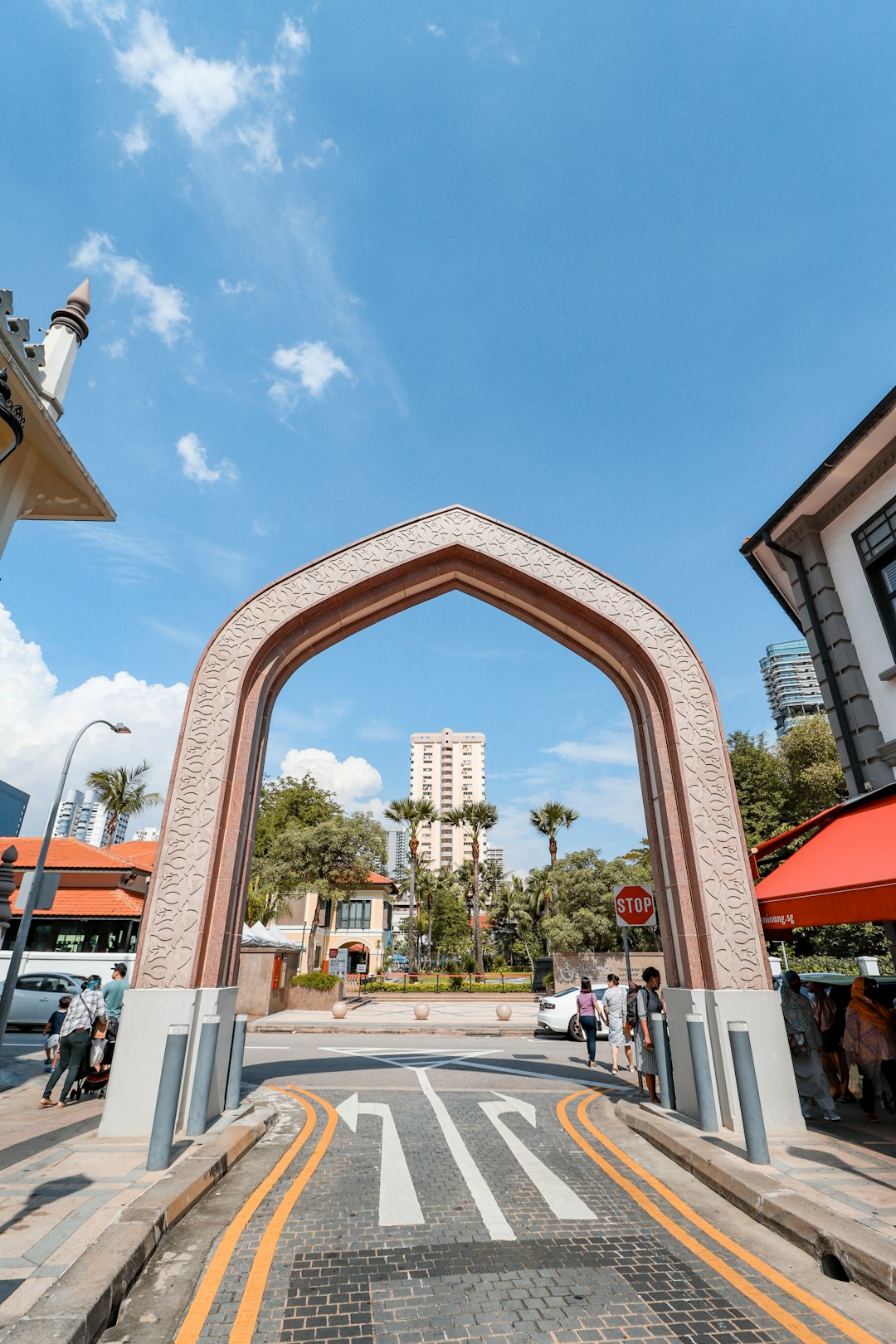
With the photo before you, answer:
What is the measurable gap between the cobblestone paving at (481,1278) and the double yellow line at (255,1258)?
0.17ft

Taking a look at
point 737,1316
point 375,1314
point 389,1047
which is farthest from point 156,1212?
point 389,1047

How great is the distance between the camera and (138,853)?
3531cm

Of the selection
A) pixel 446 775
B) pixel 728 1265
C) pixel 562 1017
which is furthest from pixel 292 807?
pixel 446 775

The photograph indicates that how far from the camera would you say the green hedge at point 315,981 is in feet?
85.5

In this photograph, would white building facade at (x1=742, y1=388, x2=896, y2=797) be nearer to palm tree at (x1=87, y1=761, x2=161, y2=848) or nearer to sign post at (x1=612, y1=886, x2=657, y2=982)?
sign post at (x1=612, y1=886, x2=657, y2=982)

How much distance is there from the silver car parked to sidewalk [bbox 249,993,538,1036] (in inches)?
205

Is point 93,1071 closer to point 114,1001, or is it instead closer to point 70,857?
point 114,1001

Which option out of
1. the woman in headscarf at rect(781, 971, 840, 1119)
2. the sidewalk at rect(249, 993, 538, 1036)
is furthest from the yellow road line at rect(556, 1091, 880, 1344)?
the sidewalk at rect(249, 993, 538, 1036)

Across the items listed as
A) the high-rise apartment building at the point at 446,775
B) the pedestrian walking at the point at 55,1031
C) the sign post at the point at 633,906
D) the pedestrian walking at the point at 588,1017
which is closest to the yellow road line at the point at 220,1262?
the pedestrian walking at the point at 55,1031

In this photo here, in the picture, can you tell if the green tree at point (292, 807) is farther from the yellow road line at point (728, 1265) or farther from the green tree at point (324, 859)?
the yellow road line at point (728, 1265)

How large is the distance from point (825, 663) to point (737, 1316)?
29.9 ft

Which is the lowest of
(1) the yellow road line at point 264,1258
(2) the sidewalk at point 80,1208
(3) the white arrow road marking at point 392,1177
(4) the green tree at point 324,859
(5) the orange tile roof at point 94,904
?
(1) the yellow road line at point 264,1258

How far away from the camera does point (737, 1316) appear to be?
3652mm

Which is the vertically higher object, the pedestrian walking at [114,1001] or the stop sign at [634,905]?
the stop sign at [634,905]
